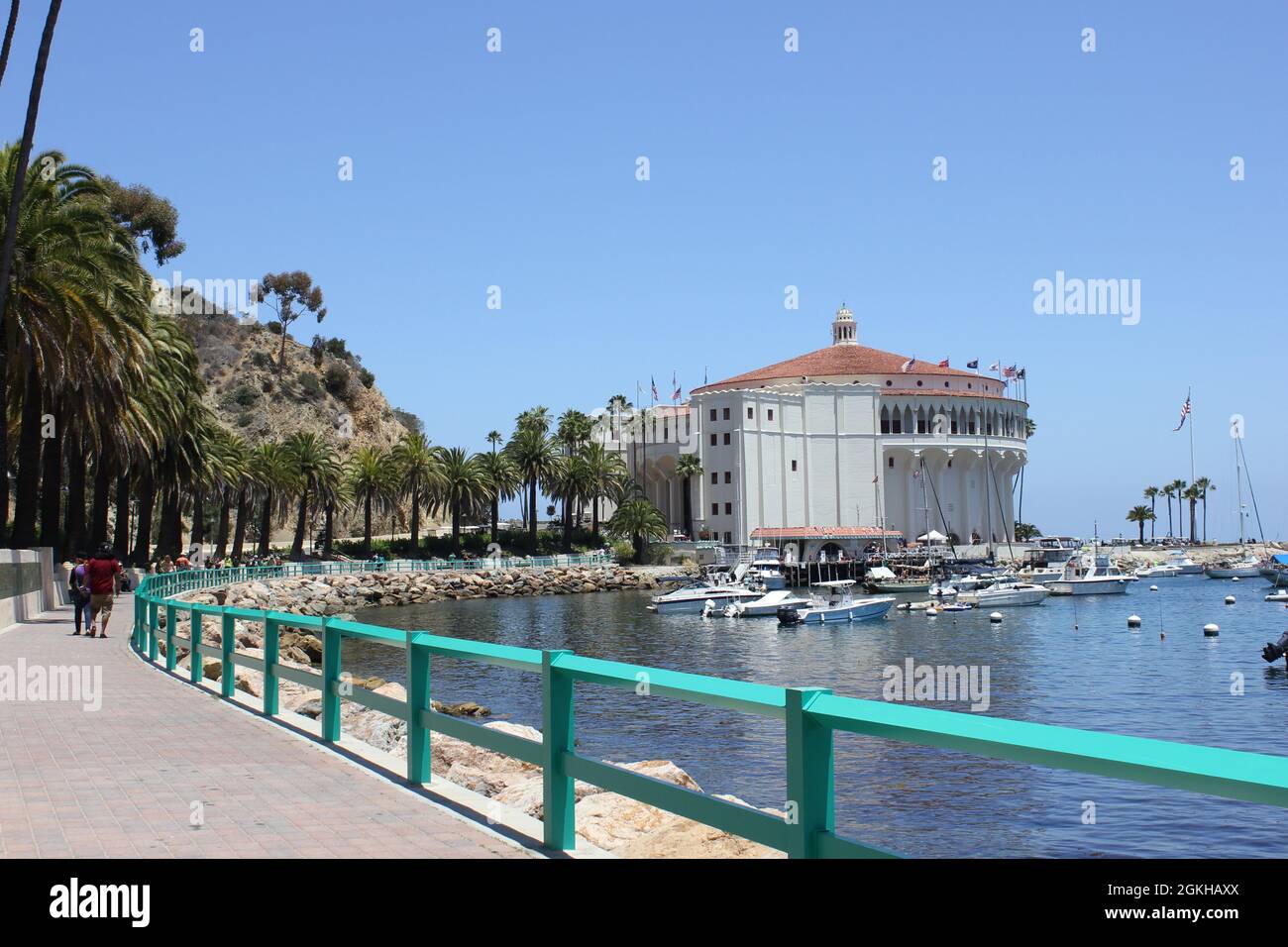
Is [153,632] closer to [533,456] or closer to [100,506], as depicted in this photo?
[100,506]

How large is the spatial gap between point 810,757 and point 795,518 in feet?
386

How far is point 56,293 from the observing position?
1353 inches

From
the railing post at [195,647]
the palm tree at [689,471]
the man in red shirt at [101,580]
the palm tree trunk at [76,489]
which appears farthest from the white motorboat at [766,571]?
the railing post at [195,647]

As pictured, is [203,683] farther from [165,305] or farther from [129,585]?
[165,305]

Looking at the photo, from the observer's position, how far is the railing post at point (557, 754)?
777 centimetres

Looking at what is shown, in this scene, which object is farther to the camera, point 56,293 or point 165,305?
point 165,305

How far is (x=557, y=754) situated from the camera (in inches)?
307

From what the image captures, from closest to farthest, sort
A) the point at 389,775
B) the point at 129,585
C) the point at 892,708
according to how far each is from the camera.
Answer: the point at 892,708 < the point at 389,775 < the point at 129,585

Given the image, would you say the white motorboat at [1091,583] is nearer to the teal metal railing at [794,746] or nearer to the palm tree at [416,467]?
the palm tree at [416,467]

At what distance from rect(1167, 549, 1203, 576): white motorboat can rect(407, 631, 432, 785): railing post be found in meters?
138

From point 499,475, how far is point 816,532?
32.2m

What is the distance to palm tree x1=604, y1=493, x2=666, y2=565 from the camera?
112 meters
